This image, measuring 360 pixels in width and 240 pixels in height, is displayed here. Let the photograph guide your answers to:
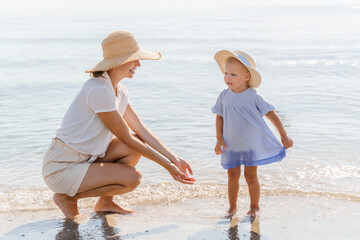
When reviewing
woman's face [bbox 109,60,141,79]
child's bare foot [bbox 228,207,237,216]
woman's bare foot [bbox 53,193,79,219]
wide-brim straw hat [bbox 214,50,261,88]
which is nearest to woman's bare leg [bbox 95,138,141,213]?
woman's bare foot [bbox 53,193,79,219]

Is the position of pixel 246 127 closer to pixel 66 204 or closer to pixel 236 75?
pixel 236 75

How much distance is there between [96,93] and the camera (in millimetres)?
3711

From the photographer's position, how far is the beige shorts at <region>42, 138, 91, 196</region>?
12.5 feet

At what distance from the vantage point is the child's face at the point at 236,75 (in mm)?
4059

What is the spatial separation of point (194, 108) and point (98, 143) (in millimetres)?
4700

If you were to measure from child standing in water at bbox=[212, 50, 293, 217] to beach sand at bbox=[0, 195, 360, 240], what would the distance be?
0.24 meters

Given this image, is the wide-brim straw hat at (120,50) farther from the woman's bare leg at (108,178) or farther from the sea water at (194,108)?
the sea water at (194,108)

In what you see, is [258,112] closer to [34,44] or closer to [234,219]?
[234,219]

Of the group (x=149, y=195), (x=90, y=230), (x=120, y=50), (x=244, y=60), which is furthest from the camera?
(x=149, y=195)

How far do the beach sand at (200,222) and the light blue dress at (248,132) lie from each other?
1.48ft

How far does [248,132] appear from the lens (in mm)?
4098

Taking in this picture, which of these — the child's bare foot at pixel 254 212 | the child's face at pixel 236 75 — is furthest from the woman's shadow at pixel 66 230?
the child's face at pixel 236 75

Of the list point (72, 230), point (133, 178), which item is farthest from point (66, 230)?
point (133, 178)

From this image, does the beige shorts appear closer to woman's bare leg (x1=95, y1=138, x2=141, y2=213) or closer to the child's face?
woman's bare leg (x1=95, y1=138, x2=141, y2=213)
